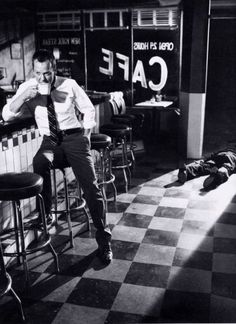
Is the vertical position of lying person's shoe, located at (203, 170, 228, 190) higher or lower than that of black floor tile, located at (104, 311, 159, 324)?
lower

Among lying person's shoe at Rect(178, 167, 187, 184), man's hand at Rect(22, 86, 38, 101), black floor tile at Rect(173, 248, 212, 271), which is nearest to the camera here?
man's hand at Rect(22, 86, 38, 101)

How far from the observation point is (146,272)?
3.05 m

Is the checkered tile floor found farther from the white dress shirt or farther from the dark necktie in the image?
the white dress shirt

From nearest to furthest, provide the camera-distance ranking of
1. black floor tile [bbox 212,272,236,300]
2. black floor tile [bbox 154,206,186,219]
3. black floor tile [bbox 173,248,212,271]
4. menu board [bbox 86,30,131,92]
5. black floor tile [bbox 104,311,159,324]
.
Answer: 1. black floor tile [bbox 104,311,159,324]
2. black floor tile [bbox 212,272,236,300]
3. black floor tile [bbox 173,248,212,271]
4. black floor tile [bbox 154,206,186,219]
5. menu board [bbox 86,30,131,92]

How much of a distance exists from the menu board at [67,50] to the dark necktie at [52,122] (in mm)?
5781

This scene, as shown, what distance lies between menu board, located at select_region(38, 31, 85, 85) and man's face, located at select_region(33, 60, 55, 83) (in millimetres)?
5839

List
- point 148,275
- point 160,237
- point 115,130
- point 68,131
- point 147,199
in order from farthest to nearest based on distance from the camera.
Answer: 1. point 115,130
2. point 147,199
3. point 160,237
4. point 68,131
5. point 148,275

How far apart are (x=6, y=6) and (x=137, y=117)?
4199mm

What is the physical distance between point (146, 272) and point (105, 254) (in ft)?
1.27

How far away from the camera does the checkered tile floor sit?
2.55m

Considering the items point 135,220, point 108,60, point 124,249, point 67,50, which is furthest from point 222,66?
point 124,249

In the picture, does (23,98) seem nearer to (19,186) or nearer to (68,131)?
(68,131)

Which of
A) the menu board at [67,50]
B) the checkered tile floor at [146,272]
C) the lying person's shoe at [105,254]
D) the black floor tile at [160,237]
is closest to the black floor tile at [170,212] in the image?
the checkered tile floor at [146,272]

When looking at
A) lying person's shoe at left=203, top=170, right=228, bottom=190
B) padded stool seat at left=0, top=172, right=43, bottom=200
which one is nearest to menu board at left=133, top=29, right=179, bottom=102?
lying person's shoe at left=203, top=170, right=228, bottom=190
